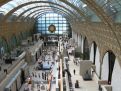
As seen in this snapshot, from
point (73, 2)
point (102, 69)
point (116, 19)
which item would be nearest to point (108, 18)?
point (116, 19)

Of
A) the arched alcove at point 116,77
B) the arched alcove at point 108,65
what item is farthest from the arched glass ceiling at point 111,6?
the arched alcove at point 108,65

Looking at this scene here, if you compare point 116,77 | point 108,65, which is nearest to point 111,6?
point 116,77

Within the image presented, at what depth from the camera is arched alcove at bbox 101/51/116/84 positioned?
97.0 ft

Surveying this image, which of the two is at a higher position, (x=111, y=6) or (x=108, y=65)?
(x=111, y=6)

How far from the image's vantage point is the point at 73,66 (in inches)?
1647

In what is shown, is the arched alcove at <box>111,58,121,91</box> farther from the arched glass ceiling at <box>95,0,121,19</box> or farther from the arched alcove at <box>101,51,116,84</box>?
the arched glass ceiling at <box>95,0,121,19</box>

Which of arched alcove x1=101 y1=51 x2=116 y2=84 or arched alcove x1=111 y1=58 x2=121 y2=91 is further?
arched alcove x1=101 y1=51 x2=116 y2=84

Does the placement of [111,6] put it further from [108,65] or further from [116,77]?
[108,65]

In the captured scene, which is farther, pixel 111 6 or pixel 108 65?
pixel 108 65

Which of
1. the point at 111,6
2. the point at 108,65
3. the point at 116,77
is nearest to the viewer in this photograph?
the point at 111,6

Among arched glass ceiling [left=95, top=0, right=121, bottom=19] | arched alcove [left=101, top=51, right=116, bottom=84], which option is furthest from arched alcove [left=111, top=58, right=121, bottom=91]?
arched glass ceiling [left=95, top=0, right=121, bottom=19]

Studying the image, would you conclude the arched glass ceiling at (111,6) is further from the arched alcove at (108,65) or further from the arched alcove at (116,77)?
the arched alcove at (108,65)

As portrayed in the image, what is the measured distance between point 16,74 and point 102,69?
15.9 m

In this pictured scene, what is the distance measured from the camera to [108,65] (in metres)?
30.8
